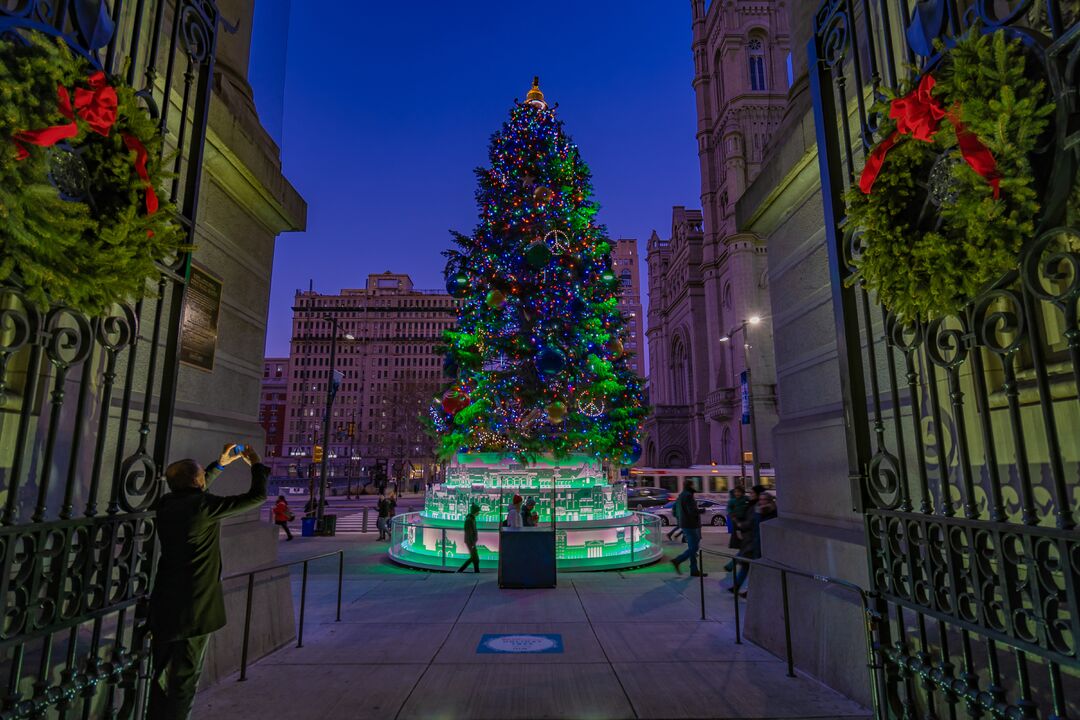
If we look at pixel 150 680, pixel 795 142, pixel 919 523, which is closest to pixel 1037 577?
pixel 919 523

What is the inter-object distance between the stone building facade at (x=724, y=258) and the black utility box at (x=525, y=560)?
3869 centimetres

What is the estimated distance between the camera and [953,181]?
2918 mm

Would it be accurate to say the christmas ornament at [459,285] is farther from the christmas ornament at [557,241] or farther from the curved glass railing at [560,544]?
the curved glass railing at [560,544]

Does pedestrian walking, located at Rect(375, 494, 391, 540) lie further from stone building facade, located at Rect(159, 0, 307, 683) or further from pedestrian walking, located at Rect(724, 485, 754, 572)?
stone building facade, located at Rect(159, 0, 307, 683)

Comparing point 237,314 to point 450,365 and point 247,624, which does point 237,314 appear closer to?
point 247,624

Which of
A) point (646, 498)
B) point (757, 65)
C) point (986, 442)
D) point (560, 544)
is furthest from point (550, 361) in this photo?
point (757, 65)

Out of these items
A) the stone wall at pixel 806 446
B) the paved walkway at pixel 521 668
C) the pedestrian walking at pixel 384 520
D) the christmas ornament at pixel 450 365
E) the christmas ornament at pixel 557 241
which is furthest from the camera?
the pedestrian walking at pixel 384 520

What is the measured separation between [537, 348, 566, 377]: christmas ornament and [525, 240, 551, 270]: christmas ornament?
8.49 ft

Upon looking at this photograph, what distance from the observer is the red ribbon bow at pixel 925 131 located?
8.85ft

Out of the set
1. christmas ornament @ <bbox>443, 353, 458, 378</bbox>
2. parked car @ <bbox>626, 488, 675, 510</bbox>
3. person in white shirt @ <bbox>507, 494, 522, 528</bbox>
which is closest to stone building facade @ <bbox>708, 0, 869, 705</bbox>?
person in white shirt @ <bbox>507, 494, 522, 528</bbox>

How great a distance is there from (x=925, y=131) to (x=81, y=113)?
457 cm

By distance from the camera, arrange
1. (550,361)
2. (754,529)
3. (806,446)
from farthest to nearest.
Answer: (550,361)
(754,529)
(806,446)

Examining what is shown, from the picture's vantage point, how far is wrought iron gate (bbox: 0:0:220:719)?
3021 millimetres

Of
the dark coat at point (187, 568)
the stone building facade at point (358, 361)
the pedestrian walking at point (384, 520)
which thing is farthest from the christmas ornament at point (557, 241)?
the stone building facade at point (358, 361)
